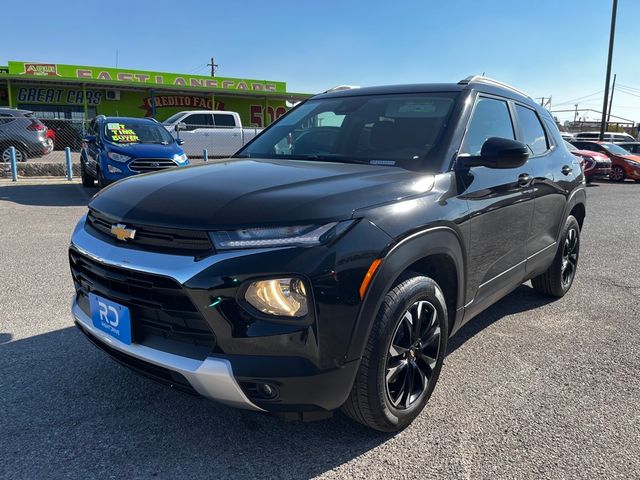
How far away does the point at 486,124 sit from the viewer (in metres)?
3.37

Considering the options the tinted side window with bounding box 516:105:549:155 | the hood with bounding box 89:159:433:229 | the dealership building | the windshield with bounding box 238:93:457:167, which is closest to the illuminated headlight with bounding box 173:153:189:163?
the windshield with bounding box 238:93:457:167

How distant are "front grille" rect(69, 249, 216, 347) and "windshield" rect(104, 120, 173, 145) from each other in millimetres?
9329

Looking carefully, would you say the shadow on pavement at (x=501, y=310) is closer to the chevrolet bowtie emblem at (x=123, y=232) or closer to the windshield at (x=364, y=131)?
the windshield at (x=364, y=131)

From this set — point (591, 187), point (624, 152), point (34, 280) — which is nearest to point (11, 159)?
point (34, 280)

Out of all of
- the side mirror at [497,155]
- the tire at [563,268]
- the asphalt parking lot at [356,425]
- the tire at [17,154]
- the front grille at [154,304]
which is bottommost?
the asphalt parking lot at [356,425]

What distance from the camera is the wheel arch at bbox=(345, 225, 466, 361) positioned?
7.06 ft

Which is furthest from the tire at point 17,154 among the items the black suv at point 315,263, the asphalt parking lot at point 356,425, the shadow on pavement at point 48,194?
the black suv at point 315,263

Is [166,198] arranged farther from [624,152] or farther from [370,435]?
[624,152]

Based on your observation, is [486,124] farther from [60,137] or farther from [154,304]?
[60,137]

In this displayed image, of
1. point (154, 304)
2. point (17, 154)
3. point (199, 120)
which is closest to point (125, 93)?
point (199, 120)

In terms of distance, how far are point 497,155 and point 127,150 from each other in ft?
29.3

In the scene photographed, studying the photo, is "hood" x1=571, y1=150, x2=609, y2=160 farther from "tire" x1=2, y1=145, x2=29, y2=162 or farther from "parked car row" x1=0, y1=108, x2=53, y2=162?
"tire" x1=2, y1=145, x2=29, y2=162

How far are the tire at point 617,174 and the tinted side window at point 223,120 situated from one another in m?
14.7

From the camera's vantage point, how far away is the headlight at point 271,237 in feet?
6.70
